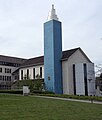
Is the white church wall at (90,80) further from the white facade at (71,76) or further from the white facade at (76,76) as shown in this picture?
the white facade at (71,76)

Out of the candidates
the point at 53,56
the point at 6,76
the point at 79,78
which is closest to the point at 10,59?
the point at 6,76

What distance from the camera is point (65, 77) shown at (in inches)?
1938

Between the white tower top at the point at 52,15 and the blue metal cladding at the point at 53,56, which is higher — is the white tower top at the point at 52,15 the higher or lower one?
the higher one

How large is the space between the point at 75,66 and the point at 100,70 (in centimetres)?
3166

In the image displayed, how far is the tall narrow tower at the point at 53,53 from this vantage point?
48.7 meters

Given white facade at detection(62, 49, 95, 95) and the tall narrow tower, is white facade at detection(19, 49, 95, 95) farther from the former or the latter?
the tall narrow tower

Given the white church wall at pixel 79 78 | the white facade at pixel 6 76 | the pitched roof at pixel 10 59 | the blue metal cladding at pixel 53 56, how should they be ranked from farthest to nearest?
1. the pitched roof at pixel 10 59
2. the white facade at pixel 6 76
3. the blue metal cladding at pixel 53 56
4. the white church wall at pixel 79 78

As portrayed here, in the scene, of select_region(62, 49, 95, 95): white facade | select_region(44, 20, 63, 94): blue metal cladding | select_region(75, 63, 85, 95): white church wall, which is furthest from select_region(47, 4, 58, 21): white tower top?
select_region(75, 63, 85, 95): white church wall

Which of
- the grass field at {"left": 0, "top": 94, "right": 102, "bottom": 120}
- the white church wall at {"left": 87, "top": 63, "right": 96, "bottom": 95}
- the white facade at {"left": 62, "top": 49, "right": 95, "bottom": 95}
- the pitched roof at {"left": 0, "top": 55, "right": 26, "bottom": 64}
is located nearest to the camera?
the grass field at {"left": 0, "top": 94, "right": 102, "bottom": 120}

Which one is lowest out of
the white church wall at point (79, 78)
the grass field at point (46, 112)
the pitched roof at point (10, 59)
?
the grass field at point (46, 112)

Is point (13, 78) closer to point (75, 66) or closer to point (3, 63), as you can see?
point (3, 63)

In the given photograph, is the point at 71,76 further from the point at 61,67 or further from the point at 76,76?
the point at 61,67

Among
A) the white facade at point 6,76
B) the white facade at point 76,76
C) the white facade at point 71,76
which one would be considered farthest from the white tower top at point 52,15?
the white facade at point 6,76

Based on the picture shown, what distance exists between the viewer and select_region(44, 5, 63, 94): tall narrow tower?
48.7 meters
